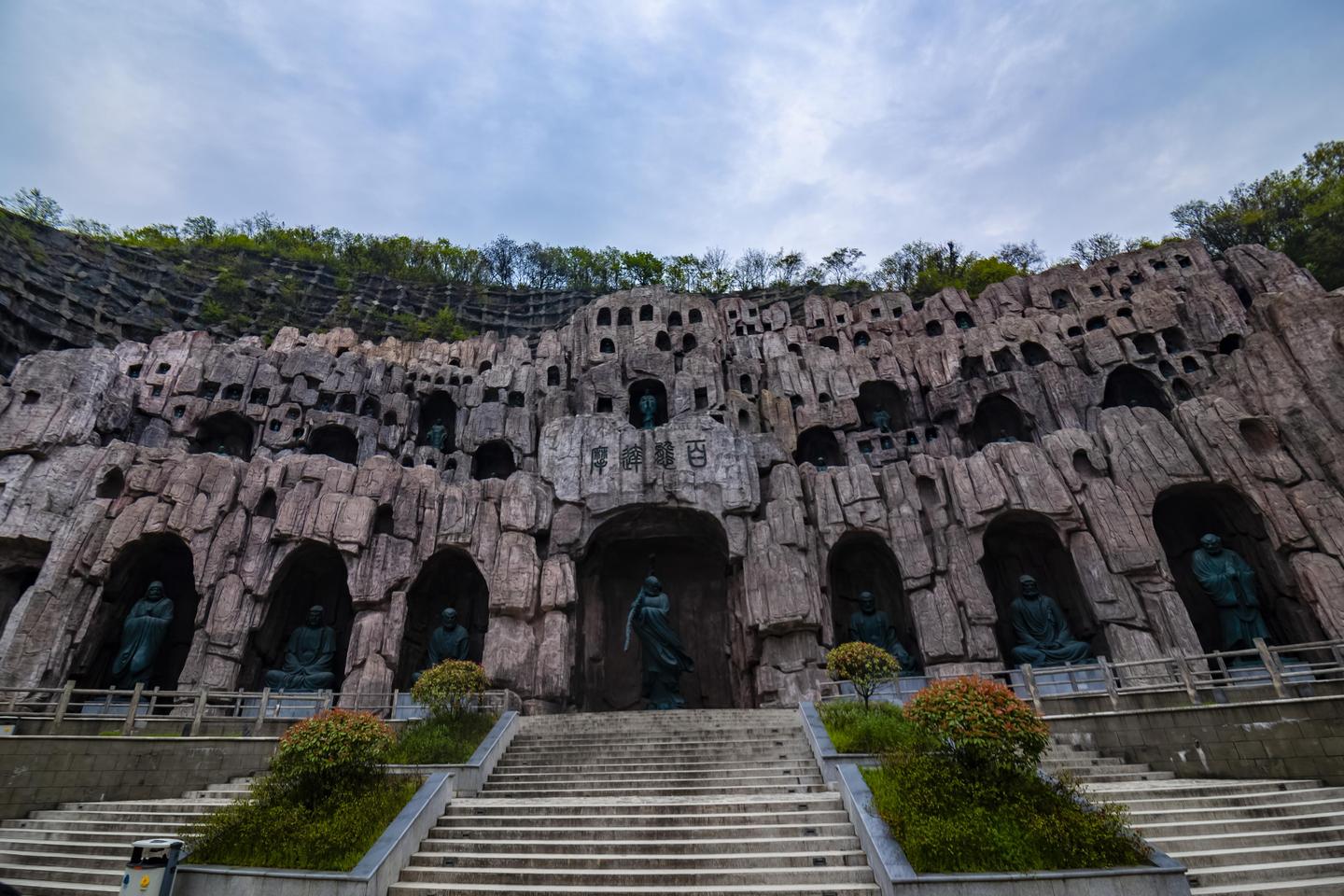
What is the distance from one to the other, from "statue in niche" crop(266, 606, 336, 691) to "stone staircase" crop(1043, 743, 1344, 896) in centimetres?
1779

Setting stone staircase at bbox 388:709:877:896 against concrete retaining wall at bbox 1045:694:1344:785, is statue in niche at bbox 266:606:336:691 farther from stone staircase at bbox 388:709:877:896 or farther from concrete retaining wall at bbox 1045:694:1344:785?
concrete retaining wall at bbox 1045:694:1344:785

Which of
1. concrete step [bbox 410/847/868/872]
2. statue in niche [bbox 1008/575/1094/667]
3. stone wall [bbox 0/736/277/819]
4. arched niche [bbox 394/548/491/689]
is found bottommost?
concrete step [bbox 410/847/868/872]

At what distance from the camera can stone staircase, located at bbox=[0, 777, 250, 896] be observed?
8.02 m

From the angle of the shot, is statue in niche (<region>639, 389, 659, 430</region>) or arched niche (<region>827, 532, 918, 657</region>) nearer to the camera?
arched niche (<region>827, 532, 918, 657</region>)

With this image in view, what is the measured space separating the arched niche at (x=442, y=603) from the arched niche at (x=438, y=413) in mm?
10375

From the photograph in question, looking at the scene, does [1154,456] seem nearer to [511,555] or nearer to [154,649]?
[511,555]

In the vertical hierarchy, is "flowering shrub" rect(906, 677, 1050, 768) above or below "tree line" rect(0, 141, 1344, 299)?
below

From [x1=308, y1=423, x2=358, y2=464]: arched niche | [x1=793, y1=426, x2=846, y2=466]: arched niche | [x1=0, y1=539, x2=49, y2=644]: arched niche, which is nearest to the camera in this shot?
[x1=0, y1=539, x2=49, y2=644]: arched niche

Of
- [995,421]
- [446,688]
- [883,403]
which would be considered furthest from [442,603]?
[995,421]

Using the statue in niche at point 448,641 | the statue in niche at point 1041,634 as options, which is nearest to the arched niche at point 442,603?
the statue in niche at point 448,641

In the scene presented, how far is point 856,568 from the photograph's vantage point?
21234 mm

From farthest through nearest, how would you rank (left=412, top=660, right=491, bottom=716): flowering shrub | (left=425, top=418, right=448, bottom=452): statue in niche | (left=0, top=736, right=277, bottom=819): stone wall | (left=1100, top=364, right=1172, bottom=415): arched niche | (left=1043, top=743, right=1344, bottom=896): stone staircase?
(left=425, top=418, right=448, bottom=452): statue in niche → (left=1100, top=364, right=1172, bottom=415): arched niche → (left=412, top=660, right=491, bottom=716): flowering shrub → (left=0, top=736, right=277, bottom=819): stone wall → (left=1043, top=743, right=1344, bottom=896): stone staircase

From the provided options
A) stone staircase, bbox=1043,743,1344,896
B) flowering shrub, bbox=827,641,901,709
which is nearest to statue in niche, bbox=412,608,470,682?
flowering shrub, bbox=827,641,901,709

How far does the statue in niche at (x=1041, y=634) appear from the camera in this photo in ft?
54.2
